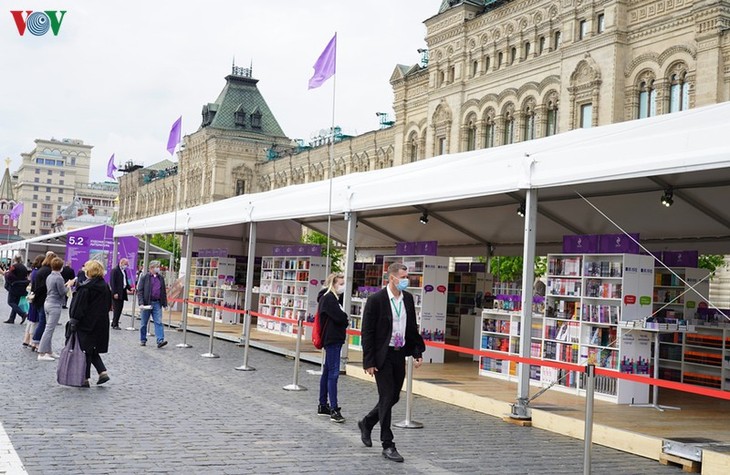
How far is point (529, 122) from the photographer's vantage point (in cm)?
4212

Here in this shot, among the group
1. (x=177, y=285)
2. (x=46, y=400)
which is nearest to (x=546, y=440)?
(x=46, y=400)

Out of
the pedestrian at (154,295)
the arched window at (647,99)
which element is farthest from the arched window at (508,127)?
the pedestrian at (154,295)

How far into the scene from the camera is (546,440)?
9.46 meters

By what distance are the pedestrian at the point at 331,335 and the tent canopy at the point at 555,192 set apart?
8.61 ft

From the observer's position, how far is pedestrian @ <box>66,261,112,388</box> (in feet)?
37.7

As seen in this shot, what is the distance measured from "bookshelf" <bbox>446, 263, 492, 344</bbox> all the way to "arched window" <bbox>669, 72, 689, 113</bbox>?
18.0 m

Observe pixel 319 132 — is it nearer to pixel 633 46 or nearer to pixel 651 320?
pixel 633 46

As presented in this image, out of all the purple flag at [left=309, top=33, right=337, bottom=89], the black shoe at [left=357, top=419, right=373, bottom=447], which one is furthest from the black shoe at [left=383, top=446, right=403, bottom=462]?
the purple flag at [left=309, top=33, right=337, bottom=89]

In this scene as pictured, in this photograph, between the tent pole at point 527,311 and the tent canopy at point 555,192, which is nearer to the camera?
the tent canopy at point 555,192

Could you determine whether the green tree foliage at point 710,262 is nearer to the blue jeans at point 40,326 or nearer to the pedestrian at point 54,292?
the blue jeans at point 40,326

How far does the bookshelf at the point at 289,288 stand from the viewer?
69.9 feet

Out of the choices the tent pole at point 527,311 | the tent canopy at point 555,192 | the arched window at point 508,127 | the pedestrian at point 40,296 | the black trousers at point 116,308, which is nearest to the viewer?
the tent canopy at point 555,192

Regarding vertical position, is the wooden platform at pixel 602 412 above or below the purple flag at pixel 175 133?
below

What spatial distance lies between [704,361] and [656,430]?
420cm
